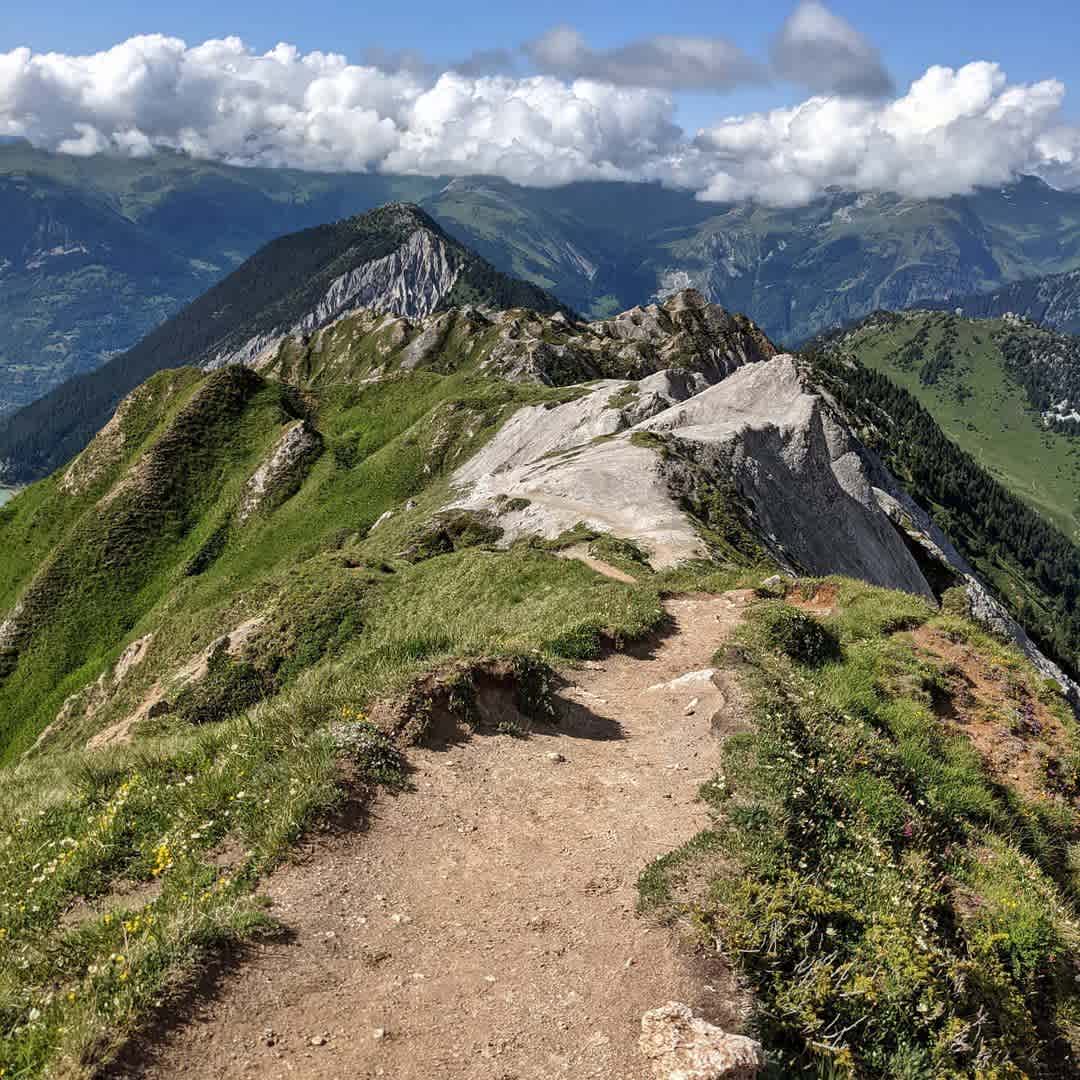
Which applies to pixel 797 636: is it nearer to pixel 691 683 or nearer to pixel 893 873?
pixel 691 683

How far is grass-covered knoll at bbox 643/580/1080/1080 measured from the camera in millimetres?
9039

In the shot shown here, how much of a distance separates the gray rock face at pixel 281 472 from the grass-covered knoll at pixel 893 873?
8032 cm

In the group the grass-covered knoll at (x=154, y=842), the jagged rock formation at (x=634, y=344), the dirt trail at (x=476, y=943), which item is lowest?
the dirt trail at (x=476, y=943)

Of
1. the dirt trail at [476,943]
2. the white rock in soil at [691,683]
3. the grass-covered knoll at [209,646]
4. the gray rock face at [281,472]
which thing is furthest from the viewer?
the gray rock face at [281,472]

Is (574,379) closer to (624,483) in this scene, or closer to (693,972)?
(624,483)

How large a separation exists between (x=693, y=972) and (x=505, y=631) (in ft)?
49.6

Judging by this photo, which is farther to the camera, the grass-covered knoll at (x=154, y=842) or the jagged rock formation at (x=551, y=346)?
the jagged rock formation at (x=551, y=346)

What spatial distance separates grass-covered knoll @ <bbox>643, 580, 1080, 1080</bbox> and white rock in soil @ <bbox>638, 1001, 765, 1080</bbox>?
0.83 metres

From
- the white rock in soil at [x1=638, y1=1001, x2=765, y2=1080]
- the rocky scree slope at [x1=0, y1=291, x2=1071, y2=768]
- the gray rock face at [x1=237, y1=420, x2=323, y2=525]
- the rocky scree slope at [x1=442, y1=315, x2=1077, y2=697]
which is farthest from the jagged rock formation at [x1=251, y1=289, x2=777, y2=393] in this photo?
the white rock in soil at [x1=638, y1=1001, x2=765, y2=1080]

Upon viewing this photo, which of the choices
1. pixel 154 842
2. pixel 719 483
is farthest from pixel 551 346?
pixel 154 842

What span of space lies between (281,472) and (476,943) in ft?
296

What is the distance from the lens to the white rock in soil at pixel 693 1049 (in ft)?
23.8

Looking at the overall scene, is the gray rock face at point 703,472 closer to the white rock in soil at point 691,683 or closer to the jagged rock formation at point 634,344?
the white rock in soil at point 691,683

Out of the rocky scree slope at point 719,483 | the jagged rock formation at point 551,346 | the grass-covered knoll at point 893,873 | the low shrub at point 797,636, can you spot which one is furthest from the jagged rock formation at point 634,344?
the grass-covered knoll at point 893,873
